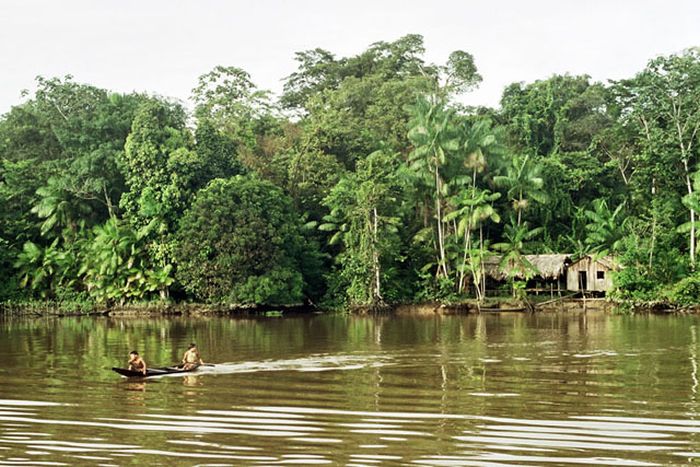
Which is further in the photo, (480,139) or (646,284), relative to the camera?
(480,139)

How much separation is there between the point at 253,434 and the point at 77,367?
9825mm

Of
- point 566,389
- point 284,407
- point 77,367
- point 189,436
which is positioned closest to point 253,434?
point 189,436

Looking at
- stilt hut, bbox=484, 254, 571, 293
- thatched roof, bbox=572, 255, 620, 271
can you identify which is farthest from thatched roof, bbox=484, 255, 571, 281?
thatched roof, bbox=572, 255, 620, 271

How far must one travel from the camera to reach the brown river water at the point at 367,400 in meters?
11.3

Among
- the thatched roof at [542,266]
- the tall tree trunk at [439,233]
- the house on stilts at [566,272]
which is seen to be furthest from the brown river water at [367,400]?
the tall tree trunk at [439,233]

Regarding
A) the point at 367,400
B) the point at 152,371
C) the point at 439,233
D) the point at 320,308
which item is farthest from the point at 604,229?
the point at 367,400

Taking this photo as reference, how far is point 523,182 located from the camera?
131 feet

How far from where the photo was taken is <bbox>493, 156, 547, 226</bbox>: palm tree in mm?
39625

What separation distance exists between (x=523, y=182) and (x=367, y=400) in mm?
25937

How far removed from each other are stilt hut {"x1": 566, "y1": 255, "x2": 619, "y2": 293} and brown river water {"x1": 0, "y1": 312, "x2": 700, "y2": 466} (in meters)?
9.38

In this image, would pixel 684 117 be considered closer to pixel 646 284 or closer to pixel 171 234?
pixel 646 284

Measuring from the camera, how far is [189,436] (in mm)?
12414

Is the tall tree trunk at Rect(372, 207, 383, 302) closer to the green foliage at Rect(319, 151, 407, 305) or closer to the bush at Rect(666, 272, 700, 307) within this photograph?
the green foliage at Rect(319, 151, 407, 305)

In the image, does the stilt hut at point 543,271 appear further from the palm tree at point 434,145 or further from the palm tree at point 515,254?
the palm tree at point 434,145
